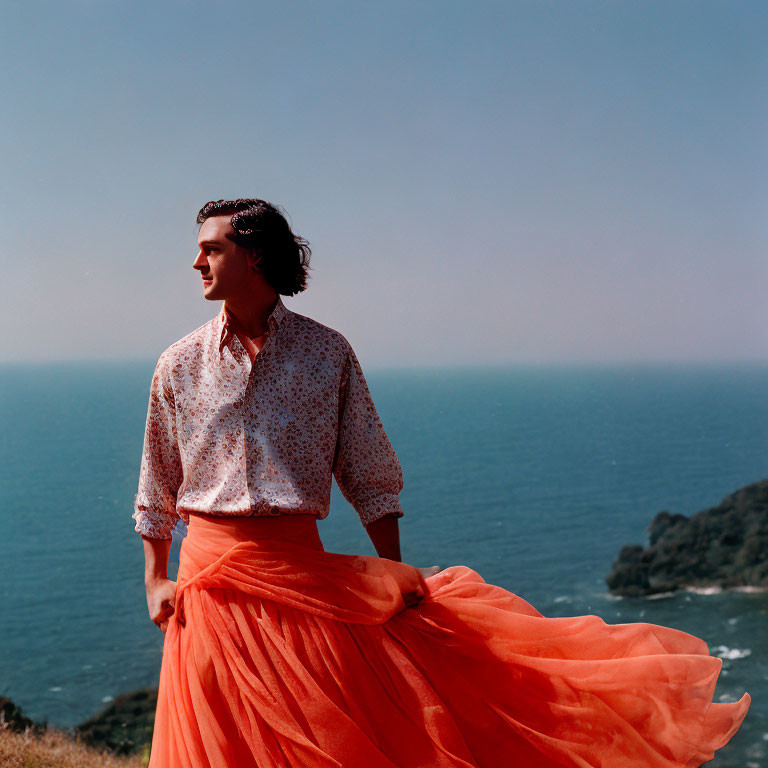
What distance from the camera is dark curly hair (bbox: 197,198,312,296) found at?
5.75ft

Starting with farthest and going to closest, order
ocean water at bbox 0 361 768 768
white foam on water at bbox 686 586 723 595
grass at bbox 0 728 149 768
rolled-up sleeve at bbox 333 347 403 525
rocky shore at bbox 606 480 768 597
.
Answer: ocean water at bbox 0 361 768 768 < rocky shore at bbox 606 480 768 597 < white foam on water at bbox 686 586 723 595 < grass at bbox 0 728 149 768 < rolled-up sleeve at bbox 333 347 403 525

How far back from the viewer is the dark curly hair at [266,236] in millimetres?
1753

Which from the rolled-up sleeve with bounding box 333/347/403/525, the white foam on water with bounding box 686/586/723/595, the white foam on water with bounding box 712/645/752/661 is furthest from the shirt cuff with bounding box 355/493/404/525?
the white foam on water with bounding box 686/586/723/595

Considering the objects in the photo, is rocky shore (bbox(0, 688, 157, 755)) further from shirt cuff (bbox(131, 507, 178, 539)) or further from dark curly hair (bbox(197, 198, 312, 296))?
dark curly hair (bbox(197, 198, 312, 296))

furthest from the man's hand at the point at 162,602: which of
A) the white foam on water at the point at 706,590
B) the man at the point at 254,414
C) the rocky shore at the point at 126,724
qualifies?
the white foam on water at the point at 706,590

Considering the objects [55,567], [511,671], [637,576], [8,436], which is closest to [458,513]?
[637,576]

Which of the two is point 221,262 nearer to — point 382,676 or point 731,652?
point 382,676

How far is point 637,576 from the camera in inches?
610

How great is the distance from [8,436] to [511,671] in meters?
18.2

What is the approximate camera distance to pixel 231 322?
1.79 metres

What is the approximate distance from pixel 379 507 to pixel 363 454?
4.9 inches

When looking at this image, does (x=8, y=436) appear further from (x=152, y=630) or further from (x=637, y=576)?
(x=637, y=576)

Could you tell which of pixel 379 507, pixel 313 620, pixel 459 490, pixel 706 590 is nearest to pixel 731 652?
pixel 706 590

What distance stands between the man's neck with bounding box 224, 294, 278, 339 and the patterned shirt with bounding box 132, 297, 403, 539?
15mm
